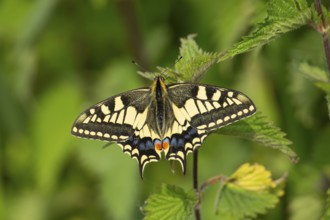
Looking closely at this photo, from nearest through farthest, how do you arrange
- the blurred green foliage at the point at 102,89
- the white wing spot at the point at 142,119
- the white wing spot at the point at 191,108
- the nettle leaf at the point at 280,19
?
1. the nettle leaf at the point at 280,19
2. the white wing spot at the point at 191,108
3. the white wing spot at the point at 142,119
4. the blurred green foliage at the point at 102,89

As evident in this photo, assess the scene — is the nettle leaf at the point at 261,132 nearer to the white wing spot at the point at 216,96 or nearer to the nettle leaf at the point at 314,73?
the white wing spot at the point at 216,96

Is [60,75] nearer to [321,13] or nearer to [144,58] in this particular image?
[144,58]

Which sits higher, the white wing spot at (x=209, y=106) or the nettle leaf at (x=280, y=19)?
the nettle leaf at (x=280, y=19)

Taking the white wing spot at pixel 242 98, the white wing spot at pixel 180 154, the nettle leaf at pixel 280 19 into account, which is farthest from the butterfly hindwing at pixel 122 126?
the nettle leaf at pixel 280 19

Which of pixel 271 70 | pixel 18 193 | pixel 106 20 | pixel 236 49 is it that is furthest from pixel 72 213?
pixel 236 49

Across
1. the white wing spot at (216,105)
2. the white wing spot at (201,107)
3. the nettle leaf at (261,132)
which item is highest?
the white wing spot at (201,107)

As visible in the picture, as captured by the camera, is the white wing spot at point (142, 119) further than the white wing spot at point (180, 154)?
Yes

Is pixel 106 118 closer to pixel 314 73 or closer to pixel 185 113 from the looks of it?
pixel 185 113

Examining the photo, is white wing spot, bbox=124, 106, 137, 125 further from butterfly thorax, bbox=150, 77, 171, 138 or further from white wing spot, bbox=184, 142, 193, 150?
white wing spot, bbox=184, 142, 193, 150

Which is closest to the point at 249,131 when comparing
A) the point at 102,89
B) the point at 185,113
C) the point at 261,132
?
the point at 261,132
